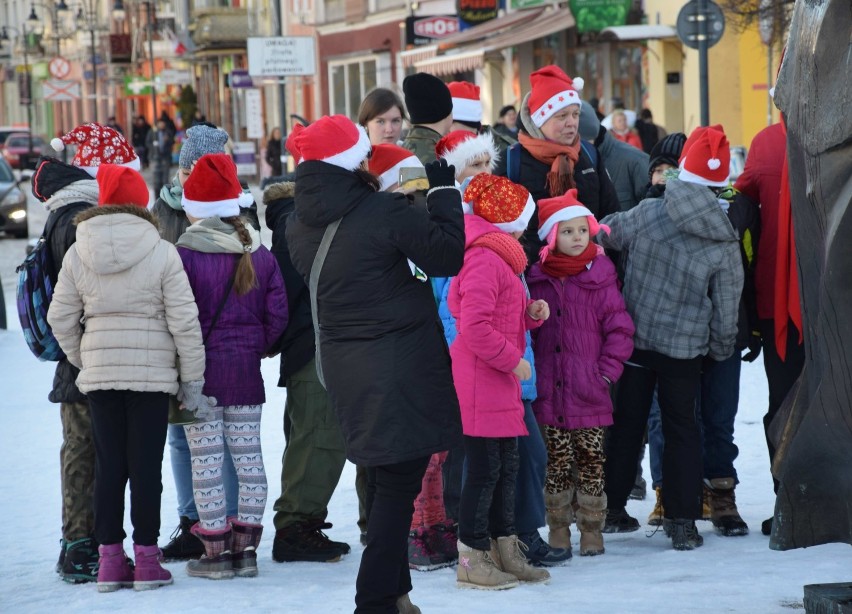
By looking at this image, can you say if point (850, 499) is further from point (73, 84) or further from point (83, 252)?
point (73, 84)

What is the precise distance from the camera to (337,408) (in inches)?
192

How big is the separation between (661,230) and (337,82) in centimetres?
3800

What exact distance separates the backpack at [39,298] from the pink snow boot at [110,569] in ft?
2.53

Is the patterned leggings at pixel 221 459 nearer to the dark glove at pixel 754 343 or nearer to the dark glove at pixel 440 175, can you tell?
the dark glove at pixel 440 175

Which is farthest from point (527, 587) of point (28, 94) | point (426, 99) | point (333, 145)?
point (28, 94)

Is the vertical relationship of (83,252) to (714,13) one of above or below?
below

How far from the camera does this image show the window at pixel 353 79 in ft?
131

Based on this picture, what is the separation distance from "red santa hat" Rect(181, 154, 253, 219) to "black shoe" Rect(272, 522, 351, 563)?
1314mm

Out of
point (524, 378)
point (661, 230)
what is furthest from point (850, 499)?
point (661, 230)

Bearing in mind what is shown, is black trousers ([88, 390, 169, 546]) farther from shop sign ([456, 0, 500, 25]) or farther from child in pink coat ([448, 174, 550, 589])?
shop sign ([456, 0, 500, 25])

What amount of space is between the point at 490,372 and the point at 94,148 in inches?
74.8

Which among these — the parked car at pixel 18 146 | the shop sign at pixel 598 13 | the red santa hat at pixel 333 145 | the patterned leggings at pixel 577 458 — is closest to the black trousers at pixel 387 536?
the red santa hat at pixel 333 145

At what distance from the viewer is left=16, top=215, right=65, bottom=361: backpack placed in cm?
589

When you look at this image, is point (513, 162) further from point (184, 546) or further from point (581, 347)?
point (184, 546)
